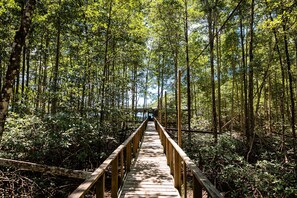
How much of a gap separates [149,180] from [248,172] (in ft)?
11.5

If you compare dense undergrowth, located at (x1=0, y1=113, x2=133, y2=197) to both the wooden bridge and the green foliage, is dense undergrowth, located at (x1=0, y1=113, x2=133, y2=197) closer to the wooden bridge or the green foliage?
the green foliage

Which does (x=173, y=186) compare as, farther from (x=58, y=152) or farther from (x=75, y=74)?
(x=75, y=74)

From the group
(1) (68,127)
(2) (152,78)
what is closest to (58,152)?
(1) (68,127)

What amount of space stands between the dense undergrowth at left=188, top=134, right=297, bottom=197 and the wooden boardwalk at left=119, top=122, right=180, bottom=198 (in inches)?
84.4

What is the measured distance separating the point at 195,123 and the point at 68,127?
9.81 metres

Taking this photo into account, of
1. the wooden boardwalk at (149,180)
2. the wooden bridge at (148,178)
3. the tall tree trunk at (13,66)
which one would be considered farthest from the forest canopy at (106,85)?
the wooden boardwalk at (149,180)

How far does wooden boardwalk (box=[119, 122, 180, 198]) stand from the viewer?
11.6ft

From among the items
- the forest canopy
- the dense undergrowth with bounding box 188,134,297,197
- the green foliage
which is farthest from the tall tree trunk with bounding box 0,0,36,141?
the dense undergrowth with bounding box 188,134,297,197

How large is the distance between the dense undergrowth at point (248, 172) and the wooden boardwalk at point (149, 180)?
7.04ft

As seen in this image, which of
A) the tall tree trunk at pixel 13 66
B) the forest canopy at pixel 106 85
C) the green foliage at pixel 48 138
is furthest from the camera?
the forest canopy at pixel 106 85

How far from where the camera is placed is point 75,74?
7.37 metres

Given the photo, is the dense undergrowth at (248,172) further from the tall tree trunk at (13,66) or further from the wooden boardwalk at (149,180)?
the tall tree trunk at (13,66)

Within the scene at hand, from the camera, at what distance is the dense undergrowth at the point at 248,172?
5453 mm

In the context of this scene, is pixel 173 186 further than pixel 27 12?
Yes
